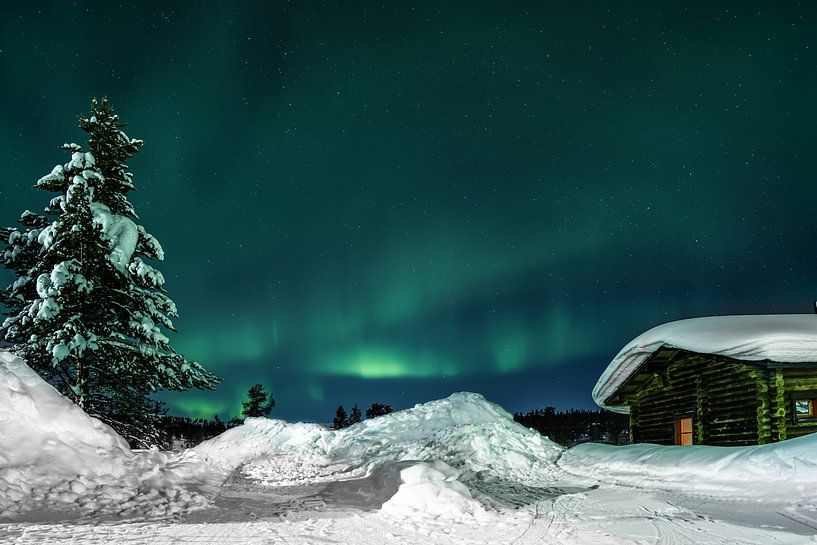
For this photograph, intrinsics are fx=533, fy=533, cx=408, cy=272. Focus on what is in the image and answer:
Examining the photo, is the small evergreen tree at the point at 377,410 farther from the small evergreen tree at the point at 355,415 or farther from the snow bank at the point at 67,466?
the snow bank at the point at 67,466

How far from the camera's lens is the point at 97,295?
15070 millimetres

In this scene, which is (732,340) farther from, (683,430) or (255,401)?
(255,401)

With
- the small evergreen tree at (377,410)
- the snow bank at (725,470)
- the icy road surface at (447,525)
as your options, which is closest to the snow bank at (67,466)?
the icy road surface at (447,525)

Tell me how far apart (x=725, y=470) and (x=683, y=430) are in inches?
351

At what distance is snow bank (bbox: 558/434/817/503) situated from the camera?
298 inches

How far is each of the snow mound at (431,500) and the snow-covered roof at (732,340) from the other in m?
8.94

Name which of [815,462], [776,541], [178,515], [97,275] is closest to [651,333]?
[815,462]

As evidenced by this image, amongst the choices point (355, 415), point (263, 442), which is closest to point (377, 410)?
point (355, 415)

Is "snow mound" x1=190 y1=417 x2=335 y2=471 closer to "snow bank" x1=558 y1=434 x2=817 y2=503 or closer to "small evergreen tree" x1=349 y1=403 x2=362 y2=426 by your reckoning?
"snow bank" x1=558 y1=434 x2=817 y2=503

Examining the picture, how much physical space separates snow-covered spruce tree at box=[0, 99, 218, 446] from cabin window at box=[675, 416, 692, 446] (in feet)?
47.7

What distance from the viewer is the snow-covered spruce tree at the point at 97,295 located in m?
13.7

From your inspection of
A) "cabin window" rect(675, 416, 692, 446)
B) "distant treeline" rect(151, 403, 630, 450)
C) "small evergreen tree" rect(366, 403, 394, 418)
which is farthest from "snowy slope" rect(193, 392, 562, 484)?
"small evergreen tree" rect(366, 403, 394, 418)

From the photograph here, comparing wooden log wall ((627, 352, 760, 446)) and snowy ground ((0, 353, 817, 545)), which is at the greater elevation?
wooden log wall ((627, 352, 760, 446))

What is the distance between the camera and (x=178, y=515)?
6.30 m
